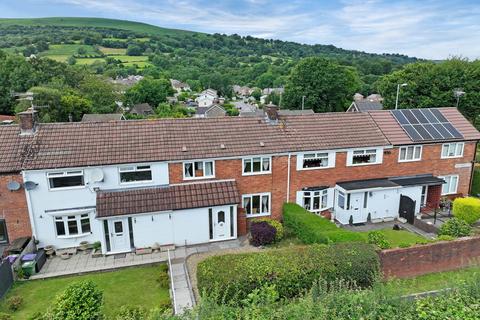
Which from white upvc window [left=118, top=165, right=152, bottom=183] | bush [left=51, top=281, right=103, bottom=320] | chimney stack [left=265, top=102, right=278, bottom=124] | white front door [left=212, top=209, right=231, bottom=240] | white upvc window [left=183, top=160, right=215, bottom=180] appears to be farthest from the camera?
chimney stack [left=265, top=102, right=278, bottom=124]

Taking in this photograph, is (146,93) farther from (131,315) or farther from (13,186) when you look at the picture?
(131,315)

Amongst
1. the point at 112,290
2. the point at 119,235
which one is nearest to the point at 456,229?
the point at 112,290

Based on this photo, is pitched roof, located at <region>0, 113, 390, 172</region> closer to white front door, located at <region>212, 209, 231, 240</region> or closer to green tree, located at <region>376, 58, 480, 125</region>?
white front door, located at <region>212, 209, 231, 240</region>

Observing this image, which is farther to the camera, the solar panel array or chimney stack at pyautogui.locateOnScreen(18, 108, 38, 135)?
the solar panel array

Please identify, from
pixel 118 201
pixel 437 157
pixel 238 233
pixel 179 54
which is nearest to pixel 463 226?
pixel 437 157

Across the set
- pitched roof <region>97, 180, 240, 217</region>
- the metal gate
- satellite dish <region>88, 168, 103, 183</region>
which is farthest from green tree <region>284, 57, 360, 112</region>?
satellite dish <region>88, 168, 103, 183</region>

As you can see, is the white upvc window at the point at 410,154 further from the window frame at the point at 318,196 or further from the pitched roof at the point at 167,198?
the pitched roof at the point at 167,198

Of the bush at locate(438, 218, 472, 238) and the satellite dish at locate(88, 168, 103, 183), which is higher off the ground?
the satellite dish at locate(88, 168, 103, 183)

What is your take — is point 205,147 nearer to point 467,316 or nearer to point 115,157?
point 115,157
